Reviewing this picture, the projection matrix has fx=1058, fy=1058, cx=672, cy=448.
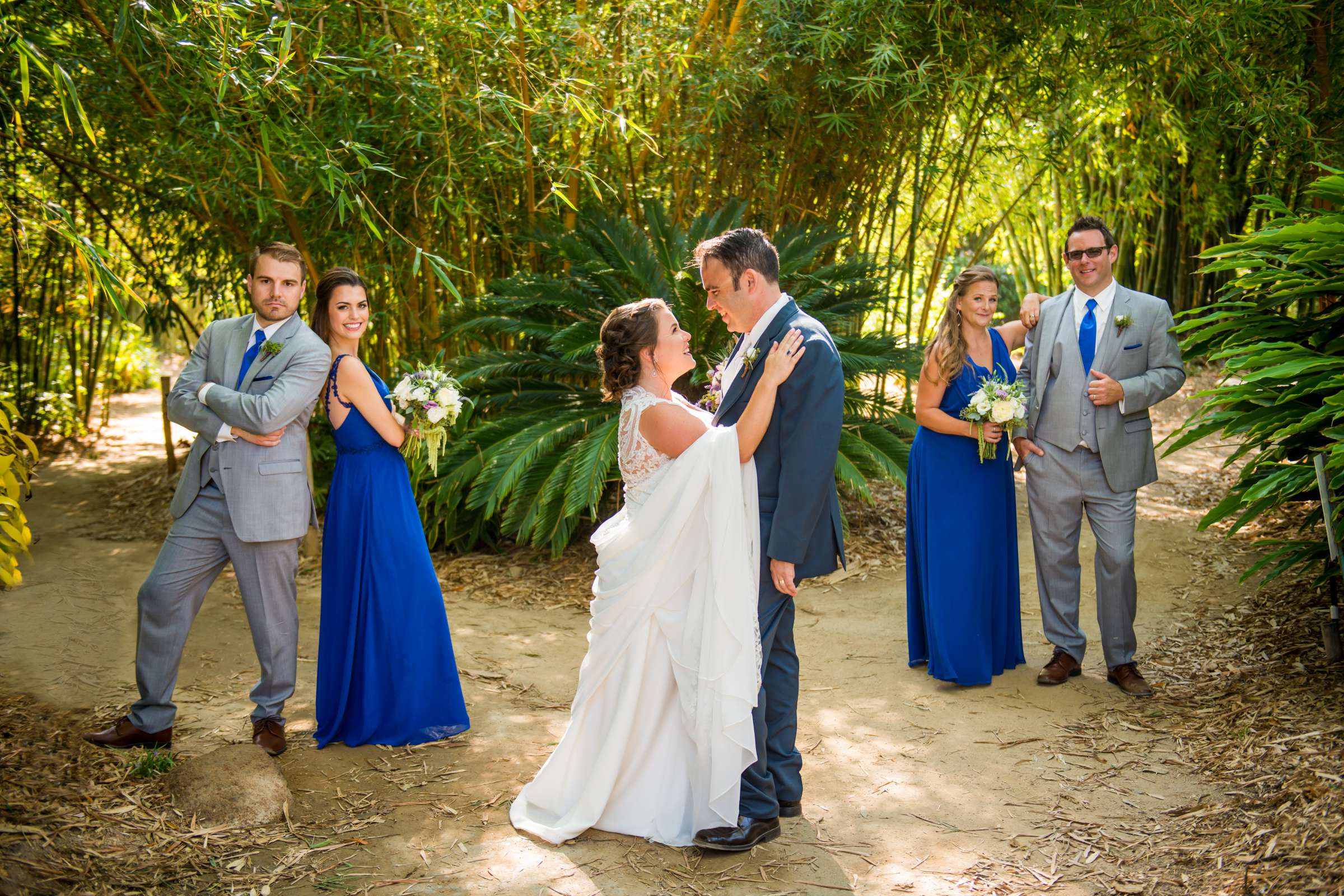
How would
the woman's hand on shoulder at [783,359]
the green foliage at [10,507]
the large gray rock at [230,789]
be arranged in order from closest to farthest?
the green foliage at [10,507], the woman's hand on shoulder at [783,359], the large gray rock at [230,789]

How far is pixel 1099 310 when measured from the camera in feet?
13.9

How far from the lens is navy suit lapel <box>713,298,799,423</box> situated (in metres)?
2.99

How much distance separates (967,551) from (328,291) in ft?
8.74

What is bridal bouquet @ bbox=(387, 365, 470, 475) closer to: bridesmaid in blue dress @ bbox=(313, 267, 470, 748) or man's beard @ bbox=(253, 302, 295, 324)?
bridesmaid in blue dress @ bbox=(313, 267, 470, 748)


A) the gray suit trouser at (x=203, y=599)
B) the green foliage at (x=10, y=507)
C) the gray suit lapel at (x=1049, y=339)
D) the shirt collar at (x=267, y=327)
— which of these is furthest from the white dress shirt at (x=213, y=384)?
the gray suit lapel at (x=1049, y=339)

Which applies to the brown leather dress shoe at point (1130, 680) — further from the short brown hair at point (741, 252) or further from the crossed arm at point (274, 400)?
the crossed arm at point (274, 400)

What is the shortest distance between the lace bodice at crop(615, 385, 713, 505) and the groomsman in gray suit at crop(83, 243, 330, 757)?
1246 millimetres

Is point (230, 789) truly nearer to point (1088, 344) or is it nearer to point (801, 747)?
point (801, 747)

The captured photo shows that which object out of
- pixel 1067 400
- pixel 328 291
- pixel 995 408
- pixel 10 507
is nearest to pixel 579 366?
pixel 328 291

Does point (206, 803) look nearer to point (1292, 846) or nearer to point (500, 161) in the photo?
point (1292, 846)

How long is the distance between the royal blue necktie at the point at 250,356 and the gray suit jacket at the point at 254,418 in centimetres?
1

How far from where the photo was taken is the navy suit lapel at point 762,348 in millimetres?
2994

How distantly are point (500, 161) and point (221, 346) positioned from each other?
2181mm

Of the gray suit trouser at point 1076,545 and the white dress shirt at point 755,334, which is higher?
the white dress shirt at point 755,334
